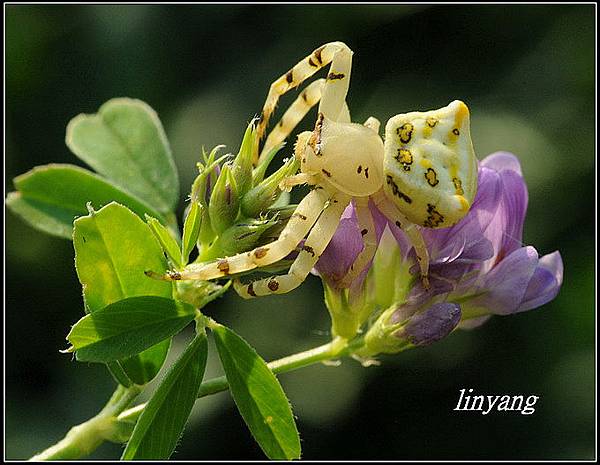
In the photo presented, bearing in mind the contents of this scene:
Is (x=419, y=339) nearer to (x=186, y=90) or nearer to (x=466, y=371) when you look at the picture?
(x=466, y=371)

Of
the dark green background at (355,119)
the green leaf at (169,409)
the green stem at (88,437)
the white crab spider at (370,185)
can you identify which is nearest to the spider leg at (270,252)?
the white crab spider at (370,185)

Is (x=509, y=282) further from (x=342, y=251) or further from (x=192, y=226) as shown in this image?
(x=192, y=226)

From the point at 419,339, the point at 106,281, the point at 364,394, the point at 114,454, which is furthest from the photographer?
the point at 364,394

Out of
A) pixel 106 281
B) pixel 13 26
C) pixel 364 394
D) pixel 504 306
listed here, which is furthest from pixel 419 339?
pixel 13 26

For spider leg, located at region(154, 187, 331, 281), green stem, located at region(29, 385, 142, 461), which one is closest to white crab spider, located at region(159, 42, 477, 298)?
spider leg, located at region(154, 187, 331, 281)

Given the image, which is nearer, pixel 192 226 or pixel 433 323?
pixel 192 226

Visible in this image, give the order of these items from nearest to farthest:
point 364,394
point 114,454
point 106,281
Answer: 1. point 106,281
2. point 114,454
3. point 364,394

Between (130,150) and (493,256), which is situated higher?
(130,150)

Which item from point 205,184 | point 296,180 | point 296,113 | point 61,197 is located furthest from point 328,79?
point 61,197
